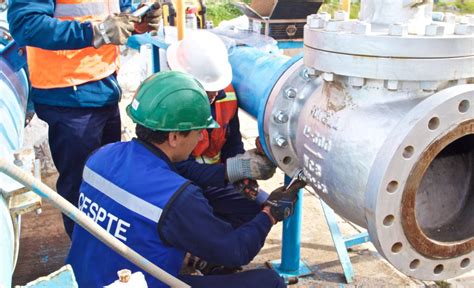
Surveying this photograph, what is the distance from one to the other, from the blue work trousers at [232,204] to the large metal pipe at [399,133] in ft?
3.39

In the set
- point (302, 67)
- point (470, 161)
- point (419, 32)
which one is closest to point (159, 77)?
point (302, 67)

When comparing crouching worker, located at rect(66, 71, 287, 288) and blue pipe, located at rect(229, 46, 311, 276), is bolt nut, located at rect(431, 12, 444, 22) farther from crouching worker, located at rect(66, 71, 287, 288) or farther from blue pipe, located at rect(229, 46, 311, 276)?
crouching worker, located at rect(66, 71, 287, 288)

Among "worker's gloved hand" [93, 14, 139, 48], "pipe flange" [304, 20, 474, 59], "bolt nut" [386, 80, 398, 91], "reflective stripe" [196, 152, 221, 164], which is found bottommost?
"reflective stripe" [196, 152, 221, 164]

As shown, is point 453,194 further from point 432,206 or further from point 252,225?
point 252,225

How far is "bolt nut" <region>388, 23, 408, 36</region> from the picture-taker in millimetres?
1117

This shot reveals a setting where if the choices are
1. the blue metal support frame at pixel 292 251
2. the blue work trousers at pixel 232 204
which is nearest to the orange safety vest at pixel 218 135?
the blue work trousers at pixel 232 204

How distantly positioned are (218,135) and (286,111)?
2.71 ft

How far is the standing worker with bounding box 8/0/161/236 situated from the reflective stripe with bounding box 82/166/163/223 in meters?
0.73

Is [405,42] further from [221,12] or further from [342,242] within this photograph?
[221,12]

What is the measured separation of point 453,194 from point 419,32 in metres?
0.43

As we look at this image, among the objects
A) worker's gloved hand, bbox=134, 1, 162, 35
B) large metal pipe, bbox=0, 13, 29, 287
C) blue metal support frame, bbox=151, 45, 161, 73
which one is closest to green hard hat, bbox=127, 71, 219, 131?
large metal pipe, bbox=0, 13, 29, 287

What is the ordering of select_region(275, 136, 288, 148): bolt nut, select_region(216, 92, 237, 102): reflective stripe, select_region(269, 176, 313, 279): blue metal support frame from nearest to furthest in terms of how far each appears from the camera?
select_region(275, 136, 288, 148): bolt nut
select_region(216, 92, 237, 102): reflective stripe
select_region(269, 176, 313, 279): blue metal support frame

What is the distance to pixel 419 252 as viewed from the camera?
1.17m

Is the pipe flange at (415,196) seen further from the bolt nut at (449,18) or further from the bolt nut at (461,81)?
the bolt nut at (449,18)
